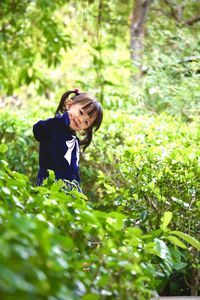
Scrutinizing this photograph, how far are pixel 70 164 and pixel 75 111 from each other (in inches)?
14.5

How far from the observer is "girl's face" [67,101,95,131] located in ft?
14.3

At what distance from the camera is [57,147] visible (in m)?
4.41

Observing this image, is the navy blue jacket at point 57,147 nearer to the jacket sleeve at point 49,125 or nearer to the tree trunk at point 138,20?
the jacket sleeve at point 49,125

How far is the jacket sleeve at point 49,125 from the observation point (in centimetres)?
429

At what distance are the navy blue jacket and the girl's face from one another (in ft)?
0.15

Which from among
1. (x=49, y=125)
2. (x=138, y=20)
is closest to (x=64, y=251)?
(x=49, y=125)

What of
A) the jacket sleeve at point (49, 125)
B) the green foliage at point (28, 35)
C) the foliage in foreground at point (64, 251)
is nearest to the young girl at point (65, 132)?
the jacket sleeve at point (49, 125)

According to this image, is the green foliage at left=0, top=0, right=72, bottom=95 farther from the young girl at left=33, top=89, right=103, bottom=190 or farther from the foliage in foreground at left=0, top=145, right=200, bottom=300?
the foliage in foreground at left=0, top=145, right=200, bottom=300

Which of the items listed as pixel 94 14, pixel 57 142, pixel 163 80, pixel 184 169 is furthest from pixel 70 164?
pixel 94 14

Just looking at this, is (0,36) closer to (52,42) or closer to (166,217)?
(52,42)

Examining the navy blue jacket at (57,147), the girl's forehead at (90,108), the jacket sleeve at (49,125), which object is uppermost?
the girl's forehead at (90,108)

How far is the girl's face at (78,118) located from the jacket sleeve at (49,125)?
2.4 inches

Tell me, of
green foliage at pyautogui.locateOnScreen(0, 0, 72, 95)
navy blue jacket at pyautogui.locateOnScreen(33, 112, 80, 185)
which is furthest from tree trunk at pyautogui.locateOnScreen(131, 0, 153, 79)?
navy blue jacket at pyautogui.locateOnScreen(33, 112, 80, 185)

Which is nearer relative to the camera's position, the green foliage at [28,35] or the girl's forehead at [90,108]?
the girl's forehead at [90,108]
